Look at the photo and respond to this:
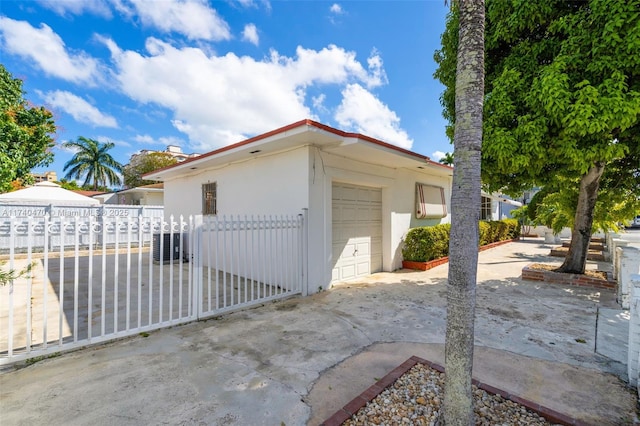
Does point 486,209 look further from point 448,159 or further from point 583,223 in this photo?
point 583,223

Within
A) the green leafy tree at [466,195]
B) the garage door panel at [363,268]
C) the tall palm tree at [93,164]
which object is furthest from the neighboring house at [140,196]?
the green leafy tree at [466,195]

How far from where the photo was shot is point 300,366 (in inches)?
126

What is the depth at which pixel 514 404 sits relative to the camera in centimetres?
236

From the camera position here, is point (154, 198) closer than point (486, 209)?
No

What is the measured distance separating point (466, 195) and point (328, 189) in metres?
4.74

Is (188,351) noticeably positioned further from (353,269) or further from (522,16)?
(522,16)

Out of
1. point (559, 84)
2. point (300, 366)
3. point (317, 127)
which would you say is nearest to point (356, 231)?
point (317, 127)

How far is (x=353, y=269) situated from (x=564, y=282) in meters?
5.17

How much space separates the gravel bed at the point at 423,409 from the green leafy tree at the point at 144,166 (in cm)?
3346

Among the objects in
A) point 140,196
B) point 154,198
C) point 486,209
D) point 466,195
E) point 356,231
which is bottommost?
point 356,231

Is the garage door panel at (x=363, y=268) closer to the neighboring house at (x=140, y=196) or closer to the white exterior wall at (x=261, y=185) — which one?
the white exterior wall at (x=261, y=185)

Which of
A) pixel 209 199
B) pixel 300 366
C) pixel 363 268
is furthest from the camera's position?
pixel 209 199

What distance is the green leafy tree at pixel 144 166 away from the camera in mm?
31422

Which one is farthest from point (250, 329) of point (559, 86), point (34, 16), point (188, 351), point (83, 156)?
point (83, 156)
